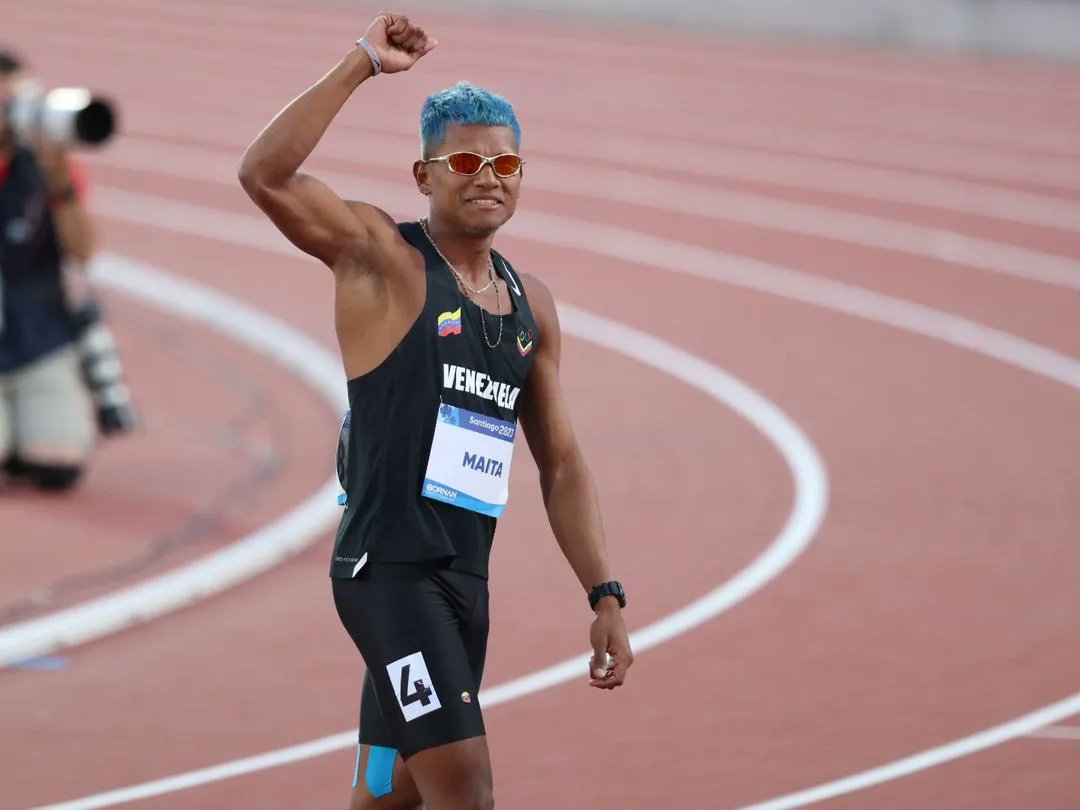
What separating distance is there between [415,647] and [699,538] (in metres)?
5.03

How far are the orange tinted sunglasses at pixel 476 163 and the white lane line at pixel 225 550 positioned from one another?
3881 mm

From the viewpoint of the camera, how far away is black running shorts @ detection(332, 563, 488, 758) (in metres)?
4.82

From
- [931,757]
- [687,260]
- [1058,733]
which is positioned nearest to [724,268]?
[687,260]

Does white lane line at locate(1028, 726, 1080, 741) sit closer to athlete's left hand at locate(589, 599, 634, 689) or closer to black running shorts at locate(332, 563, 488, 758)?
athlete's left hand at locate(589, 599, 634, 689)

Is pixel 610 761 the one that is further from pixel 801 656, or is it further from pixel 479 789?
pixel 479 789

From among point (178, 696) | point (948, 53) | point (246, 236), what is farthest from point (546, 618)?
point (948, 53)

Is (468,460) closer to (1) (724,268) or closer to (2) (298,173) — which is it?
(2) (298,173)

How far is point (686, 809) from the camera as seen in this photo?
21.5 feet

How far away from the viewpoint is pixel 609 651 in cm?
502

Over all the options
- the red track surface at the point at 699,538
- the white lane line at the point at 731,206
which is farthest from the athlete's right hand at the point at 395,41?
the white lane line at the point at 731,206

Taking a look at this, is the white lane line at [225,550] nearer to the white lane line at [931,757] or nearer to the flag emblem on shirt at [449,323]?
the white lane line at [931,757]

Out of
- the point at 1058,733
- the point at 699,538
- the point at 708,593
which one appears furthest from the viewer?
the point at 699,538

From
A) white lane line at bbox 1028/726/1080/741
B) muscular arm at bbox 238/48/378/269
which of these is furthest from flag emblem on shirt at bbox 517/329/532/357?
white lane line at bbox 1028/726/1080/741

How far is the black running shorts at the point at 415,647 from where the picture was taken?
4.82 meters
